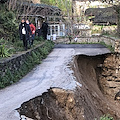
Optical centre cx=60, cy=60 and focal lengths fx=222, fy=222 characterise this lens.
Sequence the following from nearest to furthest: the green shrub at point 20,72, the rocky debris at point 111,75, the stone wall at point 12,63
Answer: the green shrub at point 20,72, the stone wall at point 12,63, the rocky debris at point 111,75

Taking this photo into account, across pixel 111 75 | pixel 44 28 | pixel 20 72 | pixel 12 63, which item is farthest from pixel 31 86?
pixel 44 28

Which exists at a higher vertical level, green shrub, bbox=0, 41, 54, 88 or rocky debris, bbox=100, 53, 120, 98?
green shrub, bbox=0, 41, 54, 88

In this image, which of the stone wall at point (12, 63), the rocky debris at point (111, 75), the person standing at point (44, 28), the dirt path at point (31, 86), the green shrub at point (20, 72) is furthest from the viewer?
the person standing at point (44, 28)

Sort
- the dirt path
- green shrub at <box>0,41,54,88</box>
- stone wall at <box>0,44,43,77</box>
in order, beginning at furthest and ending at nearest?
stone wall at <box>0,44,43,77</box>, green shrub at <box>0,41,54,88</box>, the dirt path

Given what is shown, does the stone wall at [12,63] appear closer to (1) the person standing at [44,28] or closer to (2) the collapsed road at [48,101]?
(2) the collapsed road at [48,101]

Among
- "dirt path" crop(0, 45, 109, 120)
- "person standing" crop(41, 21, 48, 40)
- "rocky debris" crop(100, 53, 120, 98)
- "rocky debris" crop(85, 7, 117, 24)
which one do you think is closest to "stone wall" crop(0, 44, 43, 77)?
"dirt path" crop(0, 45, 109, 120)

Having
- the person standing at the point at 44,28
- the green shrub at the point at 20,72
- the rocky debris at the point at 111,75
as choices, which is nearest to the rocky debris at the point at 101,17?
the person standing at the point at 44,28

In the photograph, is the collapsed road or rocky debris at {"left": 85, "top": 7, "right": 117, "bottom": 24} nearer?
the collapsed road

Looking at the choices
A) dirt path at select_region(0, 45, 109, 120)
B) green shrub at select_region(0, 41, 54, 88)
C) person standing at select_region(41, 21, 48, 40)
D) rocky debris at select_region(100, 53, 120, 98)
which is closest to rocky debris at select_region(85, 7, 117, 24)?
person standing at select_region(41, 21, 48, 40)

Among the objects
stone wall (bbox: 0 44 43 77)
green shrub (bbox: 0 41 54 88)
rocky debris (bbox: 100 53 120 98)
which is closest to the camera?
green shrub (bbox: 0 41 54 88)

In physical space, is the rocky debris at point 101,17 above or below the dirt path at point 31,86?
above

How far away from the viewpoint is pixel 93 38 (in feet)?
87.6

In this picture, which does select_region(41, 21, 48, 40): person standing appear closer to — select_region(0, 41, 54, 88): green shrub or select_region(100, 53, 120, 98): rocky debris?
select_region(100, 53, 120, 98): rocky debris

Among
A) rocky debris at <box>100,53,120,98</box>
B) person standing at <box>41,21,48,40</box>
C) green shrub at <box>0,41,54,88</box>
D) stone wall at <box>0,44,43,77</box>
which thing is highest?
person standing at <box>41,21,48,40</box>
